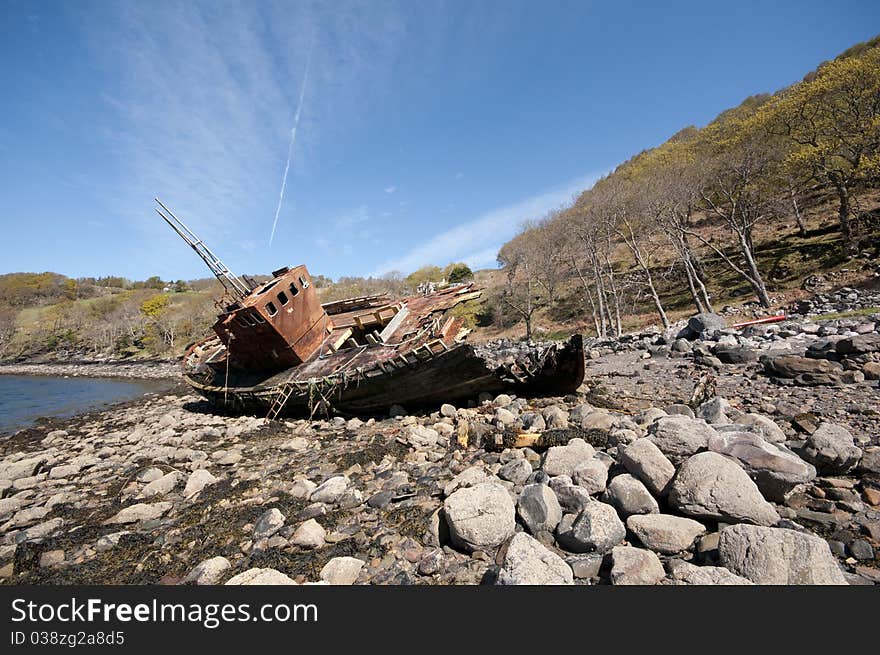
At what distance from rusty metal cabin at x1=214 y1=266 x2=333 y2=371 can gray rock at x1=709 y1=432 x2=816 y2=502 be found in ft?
42.7

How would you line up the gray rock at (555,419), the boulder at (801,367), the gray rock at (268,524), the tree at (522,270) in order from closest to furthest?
the gray rock at (268,524) < the gray rock at (555,419) < the boulder at (801,367) < the tree at (522,270)

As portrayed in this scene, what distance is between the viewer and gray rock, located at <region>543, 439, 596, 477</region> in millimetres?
4980

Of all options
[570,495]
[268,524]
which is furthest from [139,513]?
[570,495]

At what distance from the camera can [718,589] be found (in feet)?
9.20

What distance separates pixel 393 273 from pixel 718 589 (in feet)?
220

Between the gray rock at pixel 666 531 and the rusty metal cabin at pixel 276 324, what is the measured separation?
12.4 m

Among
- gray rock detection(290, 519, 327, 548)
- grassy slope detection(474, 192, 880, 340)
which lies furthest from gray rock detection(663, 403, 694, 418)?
grassy slope detection(474, 192, 880, 340)

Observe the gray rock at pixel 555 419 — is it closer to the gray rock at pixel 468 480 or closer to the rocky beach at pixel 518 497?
the rocky beach at pixel 518 497

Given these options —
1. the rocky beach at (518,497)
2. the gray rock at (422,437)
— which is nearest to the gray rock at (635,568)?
the rocky beach at (518,497)

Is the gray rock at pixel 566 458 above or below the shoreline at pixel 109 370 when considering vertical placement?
below

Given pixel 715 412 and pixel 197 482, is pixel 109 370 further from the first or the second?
pixel 715 412

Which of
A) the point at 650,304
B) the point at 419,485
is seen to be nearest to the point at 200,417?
the point at 419,485

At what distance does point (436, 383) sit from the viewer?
10.4m

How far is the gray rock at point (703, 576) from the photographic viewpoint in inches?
111
